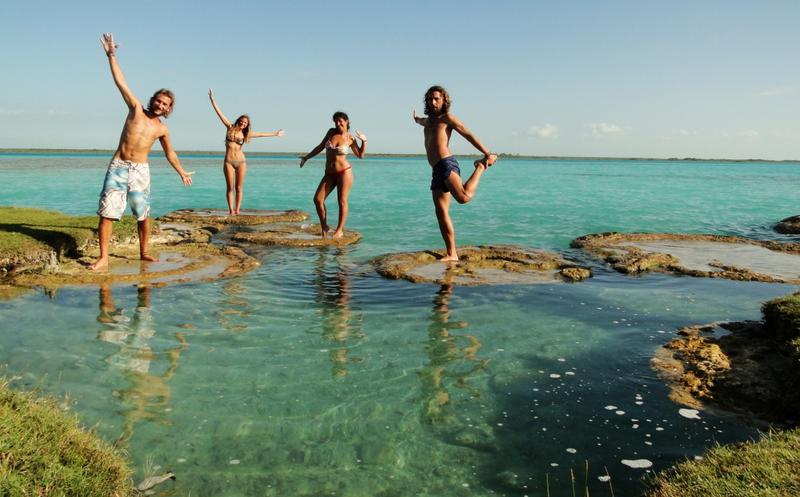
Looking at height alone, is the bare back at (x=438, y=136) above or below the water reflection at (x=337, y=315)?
above

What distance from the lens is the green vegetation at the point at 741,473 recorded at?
107 inches

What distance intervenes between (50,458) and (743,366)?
15.9 feet

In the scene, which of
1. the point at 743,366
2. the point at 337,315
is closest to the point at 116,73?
the point at 337,315

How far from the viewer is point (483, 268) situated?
887 centimetres

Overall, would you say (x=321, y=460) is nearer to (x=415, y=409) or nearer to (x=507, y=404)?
(x=415, y=409)

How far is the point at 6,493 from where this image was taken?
2377 mm

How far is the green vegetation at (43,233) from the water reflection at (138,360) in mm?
1843

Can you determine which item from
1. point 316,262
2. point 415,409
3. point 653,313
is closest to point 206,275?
point 316,262

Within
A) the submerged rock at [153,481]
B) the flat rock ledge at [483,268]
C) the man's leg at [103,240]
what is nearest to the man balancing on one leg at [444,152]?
the flat rock ledge at [483,268]

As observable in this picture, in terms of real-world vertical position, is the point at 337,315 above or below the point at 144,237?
below

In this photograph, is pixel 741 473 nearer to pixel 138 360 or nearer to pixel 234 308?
pixel 138 360

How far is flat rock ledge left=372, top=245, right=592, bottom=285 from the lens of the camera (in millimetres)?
8125

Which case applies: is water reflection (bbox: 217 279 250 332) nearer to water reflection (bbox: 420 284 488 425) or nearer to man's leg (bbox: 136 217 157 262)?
man's leg (bbox: 136 217 157 262)

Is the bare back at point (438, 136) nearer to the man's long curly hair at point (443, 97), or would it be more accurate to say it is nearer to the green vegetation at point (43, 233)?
the man's long curly hair at point (443, 97)
